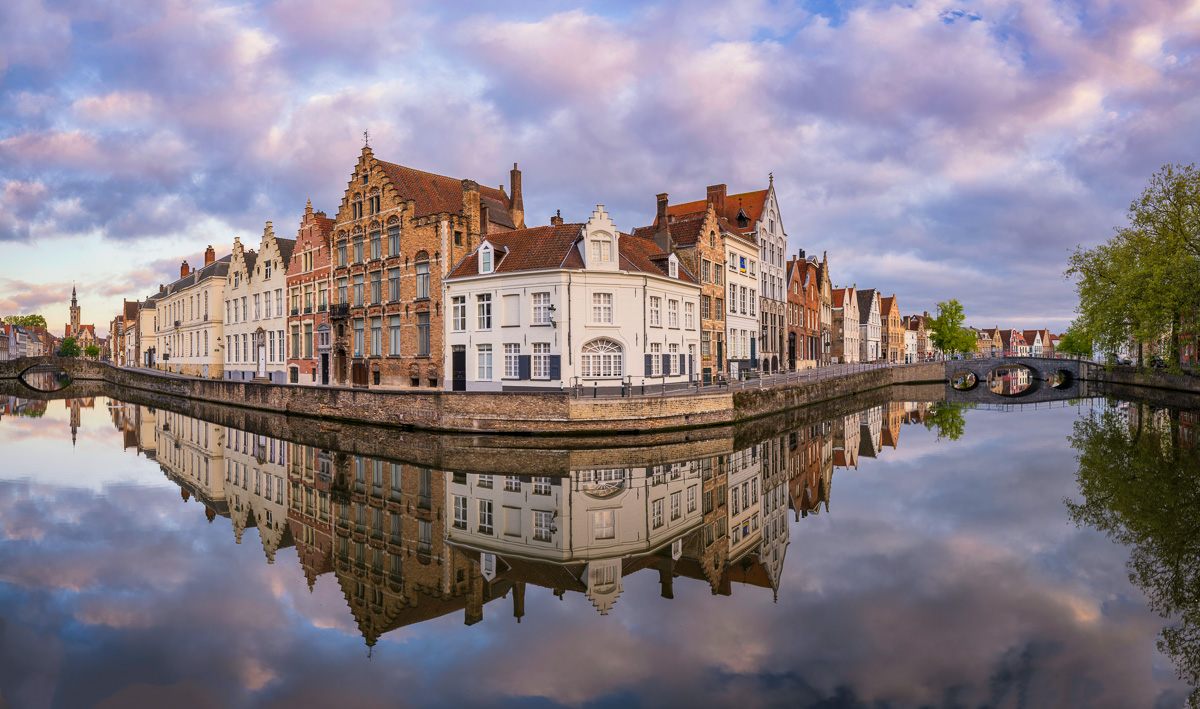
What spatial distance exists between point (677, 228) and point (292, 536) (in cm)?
2745

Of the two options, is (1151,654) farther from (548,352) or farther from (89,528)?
(548,352)

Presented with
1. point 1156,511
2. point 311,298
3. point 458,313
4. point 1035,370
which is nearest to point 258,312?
point 311,298

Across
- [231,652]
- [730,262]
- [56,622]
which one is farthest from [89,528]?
[730,262]

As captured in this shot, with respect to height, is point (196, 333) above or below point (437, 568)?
above

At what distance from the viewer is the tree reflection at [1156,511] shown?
736 centimetres

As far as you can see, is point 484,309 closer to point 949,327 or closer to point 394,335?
point 394,335

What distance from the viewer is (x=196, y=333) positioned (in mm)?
52812

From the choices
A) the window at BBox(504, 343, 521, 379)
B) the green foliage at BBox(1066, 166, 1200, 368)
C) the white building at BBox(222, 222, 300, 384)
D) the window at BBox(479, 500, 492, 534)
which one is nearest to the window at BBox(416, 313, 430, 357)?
the window at BBox(504, 343, 521, 379)

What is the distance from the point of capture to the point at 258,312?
43656mm

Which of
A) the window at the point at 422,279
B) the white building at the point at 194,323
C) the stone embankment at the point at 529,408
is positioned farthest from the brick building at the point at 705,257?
the white building at the point at 194,323

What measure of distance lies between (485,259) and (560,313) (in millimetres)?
4807

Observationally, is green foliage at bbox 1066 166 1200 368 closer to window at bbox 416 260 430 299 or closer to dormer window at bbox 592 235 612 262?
dormer window at bbox 592 235 612 262

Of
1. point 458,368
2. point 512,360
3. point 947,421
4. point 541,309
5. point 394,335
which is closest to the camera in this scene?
point 541,309

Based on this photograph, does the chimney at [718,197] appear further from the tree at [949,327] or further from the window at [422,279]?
the tree at [949,327]
